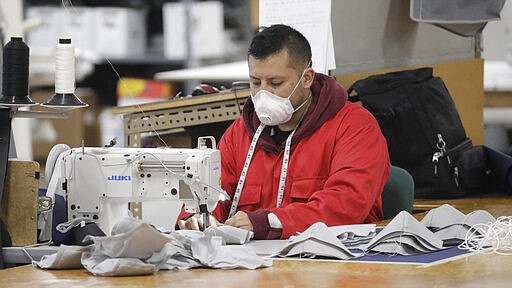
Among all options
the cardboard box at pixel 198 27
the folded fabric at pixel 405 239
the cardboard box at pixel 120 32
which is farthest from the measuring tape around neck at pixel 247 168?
the cardboard box at pixel 120 32

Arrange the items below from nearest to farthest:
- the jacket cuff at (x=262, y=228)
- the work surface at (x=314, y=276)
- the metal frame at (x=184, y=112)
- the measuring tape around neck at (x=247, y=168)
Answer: the work surface at (x=314, y=276) → the jacket cuff at (x=262, y=228) → the measuring tape around neck at (x=247, y=168) → the metal frame at (x=184, y=112)

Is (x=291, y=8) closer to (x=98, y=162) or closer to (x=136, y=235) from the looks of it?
(x=98, y=162)

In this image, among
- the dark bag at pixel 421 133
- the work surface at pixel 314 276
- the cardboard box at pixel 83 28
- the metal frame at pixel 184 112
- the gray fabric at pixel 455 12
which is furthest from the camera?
the cardboard box at pixel 83 28

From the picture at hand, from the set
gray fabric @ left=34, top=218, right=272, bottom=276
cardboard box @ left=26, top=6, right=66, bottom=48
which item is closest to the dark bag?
gray fabric @ left=34, top=218, right=272, bottom=276

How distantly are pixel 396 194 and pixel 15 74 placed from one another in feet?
4.54

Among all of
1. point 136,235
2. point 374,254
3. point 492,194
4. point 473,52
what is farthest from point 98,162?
point 473,52

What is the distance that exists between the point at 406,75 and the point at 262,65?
1081 mm

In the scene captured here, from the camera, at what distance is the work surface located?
8.68 ft

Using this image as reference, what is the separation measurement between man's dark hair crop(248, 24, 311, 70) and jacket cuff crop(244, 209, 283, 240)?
0.56 meters

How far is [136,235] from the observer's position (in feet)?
9.14

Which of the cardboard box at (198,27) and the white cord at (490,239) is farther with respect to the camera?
the cardboard box at (198,27)

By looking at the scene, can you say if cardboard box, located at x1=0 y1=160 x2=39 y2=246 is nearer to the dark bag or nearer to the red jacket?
the red jacket

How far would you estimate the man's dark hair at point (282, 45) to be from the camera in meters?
3.72

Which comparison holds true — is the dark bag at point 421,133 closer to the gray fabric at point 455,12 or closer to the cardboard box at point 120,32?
the gray fabric at point 455,12
